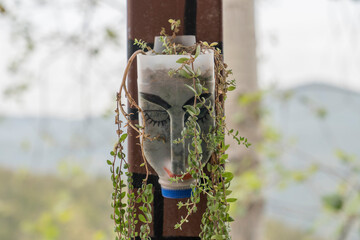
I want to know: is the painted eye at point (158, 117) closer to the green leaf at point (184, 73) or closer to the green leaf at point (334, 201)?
the green leaf at point (184, 73)

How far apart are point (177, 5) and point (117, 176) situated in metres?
0.29

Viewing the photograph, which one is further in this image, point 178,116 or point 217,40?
point 217,40

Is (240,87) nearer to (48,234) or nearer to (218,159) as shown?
(48,234)

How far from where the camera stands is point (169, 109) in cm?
52

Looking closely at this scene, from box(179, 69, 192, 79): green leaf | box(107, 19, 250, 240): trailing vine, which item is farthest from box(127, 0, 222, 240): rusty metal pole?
box(179, 69, 192, 79): green leaf

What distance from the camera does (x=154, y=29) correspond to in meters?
0.61

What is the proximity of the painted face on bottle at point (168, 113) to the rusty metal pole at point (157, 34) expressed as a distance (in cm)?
8

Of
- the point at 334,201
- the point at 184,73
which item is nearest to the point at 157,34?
the point at 184,73

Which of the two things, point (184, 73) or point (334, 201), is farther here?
point (334, 201)

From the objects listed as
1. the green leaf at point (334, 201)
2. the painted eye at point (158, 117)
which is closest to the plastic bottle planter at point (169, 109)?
the painted eye at point (158, 117)

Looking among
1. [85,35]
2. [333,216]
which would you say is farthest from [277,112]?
[85,35]

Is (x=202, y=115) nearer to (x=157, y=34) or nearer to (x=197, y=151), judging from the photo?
(x=197, y=151)

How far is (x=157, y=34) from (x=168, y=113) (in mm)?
156

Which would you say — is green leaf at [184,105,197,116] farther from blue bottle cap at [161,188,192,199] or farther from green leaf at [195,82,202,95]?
blue bottle cap at [161,188,192,199]
